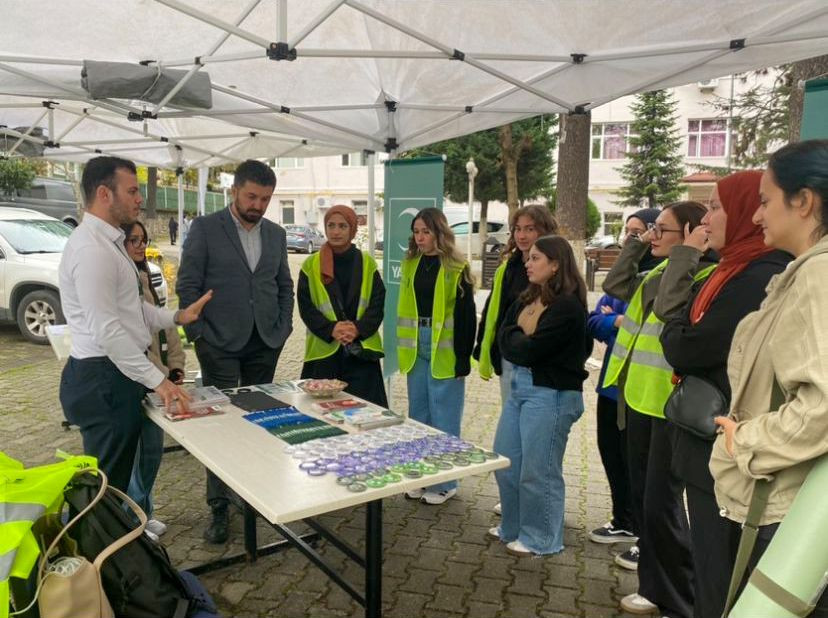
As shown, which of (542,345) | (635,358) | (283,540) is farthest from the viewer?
(283,540)

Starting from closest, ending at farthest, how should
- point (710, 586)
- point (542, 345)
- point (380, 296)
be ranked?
point (710, 586)
point (542, 345)
point (380, 296)

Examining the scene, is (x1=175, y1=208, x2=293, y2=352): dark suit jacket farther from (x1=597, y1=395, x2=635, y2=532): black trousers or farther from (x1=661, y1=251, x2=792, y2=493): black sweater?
(x1=661, y1=251, x2=792, y2=493): black sweater

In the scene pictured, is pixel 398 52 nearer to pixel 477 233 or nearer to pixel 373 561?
pixel 373 561

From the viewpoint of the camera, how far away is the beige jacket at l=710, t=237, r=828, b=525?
1327 millimetres

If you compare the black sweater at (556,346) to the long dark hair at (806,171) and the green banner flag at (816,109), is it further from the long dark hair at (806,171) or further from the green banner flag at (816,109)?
the long dark hair at (806,171)

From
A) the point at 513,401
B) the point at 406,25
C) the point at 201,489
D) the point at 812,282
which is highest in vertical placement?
the point at 406,25

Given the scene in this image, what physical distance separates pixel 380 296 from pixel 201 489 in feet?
5.77

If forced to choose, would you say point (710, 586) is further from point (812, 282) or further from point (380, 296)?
point (380, 296)

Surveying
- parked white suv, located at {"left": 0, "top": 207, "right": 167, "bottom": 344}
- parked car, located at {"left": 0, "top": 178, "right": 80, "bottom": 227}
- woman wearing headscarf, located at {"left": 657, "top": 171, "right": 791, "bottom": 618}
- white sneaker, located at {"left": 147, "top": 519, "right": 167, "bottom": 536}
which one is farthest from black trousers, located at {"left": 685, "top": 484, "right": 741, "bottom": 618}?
parked car, located at {"left": 0, "top": 178, "right": 80, "bottom": 227}

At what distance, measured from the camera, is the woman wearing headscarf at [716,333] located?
6.19ft

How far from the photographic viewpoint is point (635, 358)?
2.72 meters

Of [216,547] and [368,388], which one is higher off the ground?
[368,388]

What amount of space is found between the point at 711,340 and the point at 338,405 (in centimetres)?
167

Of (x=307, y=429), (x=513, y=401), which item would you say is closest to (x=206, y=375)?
(x=307, y=429)
